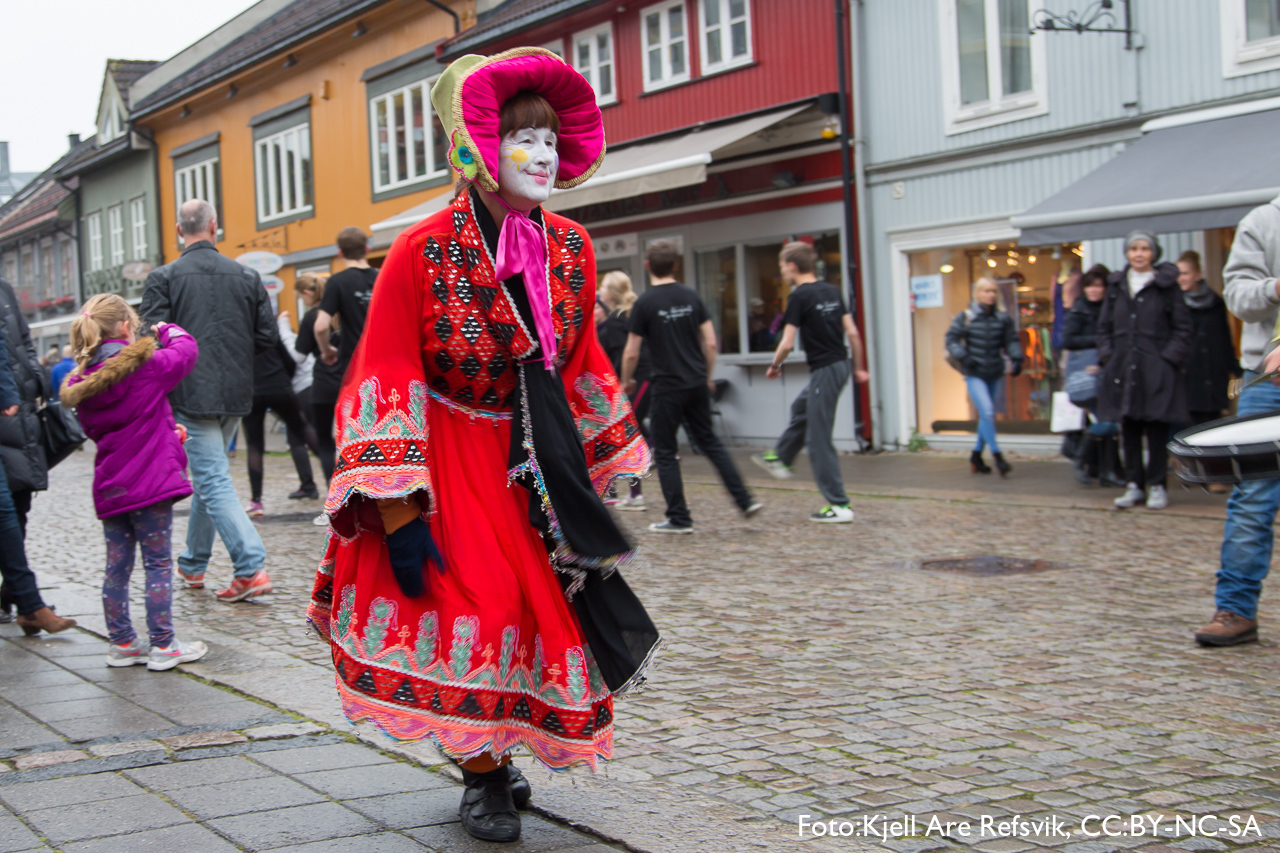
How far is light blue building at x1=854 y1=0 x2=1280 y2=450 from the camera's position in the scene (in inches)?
455

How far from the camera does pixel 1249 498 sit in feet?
16.9

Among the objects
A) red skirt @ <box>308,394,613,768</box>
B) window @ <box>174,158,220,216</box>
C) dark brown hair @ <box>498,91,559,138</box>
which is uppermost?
window @ <box>174,158,220,216</box>

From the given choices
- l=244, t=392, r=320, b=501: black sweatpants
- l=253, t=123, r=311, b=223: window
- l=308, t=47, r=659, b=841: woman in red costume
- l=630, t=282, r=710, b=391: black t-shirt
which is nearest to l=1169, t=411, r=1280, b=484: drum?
l=308, t=47, r=659, b=841: woman in red costume

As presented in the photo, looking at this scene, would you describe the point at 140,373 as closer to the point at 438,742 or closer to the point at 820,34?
the point at 438,742

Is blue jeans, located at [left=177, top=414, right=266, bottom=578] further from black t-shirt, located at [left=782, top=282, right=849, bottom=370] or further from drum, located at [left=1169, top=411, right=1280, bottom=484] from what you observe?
drum, located at [left=1169, top=411, right=1280, bottom=484]

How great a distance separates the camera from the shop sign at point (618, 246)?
19078 millimetres

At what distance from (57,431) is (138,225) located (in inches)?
1285

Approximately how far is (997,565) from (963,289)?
7.91m

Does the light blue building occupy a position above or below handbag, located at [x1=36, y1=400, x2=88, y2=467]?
above

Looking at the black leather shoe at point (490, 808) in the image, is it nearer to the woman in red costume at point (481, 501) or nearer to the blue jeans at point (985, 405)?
the woman in red costume at point (481, 501)

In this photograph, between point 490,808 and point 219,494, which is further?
point 219,494

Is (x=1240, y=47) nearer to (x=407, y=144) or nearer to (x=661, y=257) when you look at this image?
(x=661, y=257)

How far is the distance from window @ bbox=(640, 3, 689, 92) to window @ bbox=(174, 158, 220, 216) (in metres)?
16.3

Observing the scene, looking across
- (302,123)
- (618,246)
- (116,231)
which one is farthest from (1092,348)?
(116,231)
